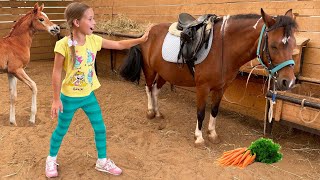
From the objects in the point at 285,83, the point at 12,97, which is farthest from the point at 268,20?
the point at 12,97

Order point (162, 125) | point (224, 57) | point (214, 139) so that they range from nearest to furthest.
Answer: point (224, 57) → point (214, 139) → point (162, 125)

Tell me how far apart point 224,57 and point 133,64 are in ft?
5.30

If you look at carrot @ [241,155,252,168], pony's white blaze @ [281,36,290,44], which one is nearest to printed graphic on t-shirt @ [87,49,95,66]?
pony's white blaze @ [281,36,290,44]

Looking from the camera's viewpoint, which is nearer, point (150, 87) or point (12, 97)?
point (12, 97)

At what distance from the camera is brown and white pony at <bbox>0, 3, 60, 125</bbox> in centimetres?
395

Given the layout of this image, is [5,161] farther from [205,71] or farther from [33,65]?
[33,65]

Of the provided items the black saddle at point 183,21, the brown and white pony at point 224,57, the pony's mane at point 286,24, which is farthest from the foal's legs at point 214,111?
the pony's mane at point 286,24

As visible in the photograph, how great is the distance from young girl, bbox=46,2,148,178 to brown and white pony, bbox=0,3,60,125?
1563 mm

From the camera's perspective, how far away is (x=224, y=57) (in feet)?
10.8

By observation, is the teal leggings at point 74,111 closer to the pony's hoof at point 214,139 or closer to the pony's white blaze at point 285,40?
the pony's hoof at point 214,139

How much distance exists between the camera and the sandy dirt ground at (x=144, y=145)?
295cm

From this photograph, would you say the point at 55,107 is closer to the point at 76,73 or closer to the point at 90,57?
the point at 76,73

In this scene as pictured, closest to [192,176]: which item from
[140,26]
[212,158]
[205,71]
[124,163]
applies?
[212,158]

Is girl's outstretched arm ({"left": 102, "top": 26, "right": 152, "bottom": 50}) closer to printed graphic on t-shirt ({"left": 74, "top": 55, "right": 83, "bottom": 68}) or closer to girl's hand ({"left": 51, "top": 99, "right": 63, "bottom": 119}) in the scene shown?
printed graphic on t-shirt ({"left": 74, "top": 55, "right": 83, "bottom": 68})
